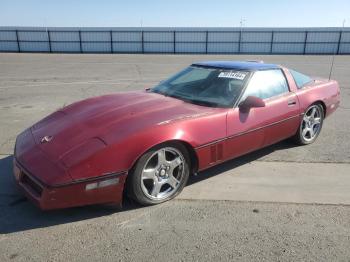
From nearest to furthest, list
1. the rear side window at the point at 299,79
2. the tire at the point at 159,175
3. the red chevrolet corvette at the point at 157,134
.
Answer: the red chevrolet corvette at the point at 157,134 < the tire at the point at 159,175 < the rear side window at the point at 299,79

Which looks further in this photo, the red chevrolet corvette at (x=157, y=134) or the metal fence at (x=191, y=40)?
the metal fence at (x=191, y=40)

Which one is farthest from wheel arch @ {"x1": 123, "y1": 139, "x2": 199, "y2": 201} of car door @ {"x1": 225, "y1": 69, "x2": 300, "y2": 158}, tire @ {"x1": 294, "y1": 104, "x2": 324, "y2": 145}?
tire @ {"x1": 294, "y1": 104, "x2": 324, "y2": 145}

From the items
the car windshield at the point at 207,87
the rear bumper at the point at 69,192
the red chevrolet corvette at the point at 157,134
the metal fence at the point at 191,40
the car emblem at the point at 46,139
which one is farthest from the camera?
the metal fence at the point at 191,40

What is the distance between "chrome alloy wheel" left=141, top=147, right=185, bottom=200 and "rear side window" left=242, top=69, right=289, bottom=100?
1.26 meters

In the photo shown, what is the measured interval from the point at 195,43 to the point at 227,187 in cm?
2642

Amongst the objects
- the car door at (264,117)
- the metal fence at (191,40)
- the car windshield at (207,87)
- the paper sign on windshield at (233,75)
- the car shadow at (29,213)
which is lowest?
the metal fence at (191,40)

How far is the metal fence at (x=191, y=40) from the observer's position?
93.8ft

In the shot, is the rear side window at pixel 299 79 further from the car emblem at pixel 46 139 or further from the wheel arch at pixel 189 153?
the car emblem at pixel 46 139

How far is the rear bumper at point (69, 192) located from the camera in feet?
9.37

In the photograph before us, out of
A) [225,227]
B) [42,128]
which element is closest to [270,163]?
[225,227]

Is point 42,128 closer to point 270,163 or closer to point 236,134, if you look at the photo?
point 236,134

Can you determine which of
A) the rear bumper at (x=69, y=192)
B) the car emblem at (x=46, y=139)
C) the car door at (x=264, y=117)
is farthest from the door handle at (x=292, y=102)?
the car emblem at (x=46, y=139)

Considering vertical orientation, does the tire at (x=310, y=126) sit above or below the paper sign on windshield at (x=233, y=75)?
below

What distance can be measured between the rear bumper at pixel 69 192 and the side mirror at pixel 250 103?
1662mm
